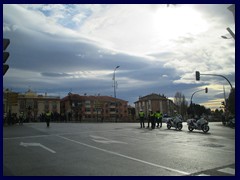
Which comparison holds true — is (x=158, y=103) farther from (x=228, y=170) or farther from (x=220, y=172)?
(x=220, y=172)

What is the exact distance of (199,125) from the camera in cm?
2283

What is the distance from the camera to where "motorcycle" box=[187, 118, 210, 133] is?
2238 centimetres

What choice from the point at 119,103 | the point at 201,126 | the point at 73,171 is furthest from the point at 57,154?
the point at 119,103

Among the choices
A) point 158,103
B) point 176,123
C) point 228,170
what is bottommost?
point 228,170

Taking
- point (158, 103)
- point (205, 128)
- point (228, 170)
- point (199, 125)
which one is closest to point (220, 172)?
point (228, 170)

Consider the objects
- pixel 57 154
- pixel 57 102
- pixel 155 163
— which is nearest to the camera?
pixel 155 163

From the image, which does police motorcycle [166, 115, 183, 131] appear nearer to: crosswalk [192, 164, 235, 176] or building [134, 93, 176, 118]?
crosswalk [192, 164, 235, 176]

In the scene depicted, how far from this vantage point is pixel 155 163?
8.98 m

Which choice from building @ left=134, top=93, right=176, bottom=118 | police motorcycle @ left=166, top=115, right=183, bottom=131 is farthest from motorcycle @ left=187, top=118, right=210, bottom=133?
building @ left=134, top=93, right=176, bottom=118

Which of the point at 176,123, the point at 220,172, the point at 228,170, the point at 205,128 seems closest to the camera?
the point at 220,172

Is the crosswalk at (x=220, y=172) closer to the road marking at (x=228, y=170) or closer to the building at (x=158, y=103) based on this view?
the road marking at (x=228, y=170)

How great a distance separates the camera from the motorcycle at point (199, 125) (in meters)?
22.4

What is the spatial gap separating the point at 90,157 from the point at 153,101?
443 feet

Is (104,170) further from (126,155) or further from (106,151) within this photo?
(106,151)
